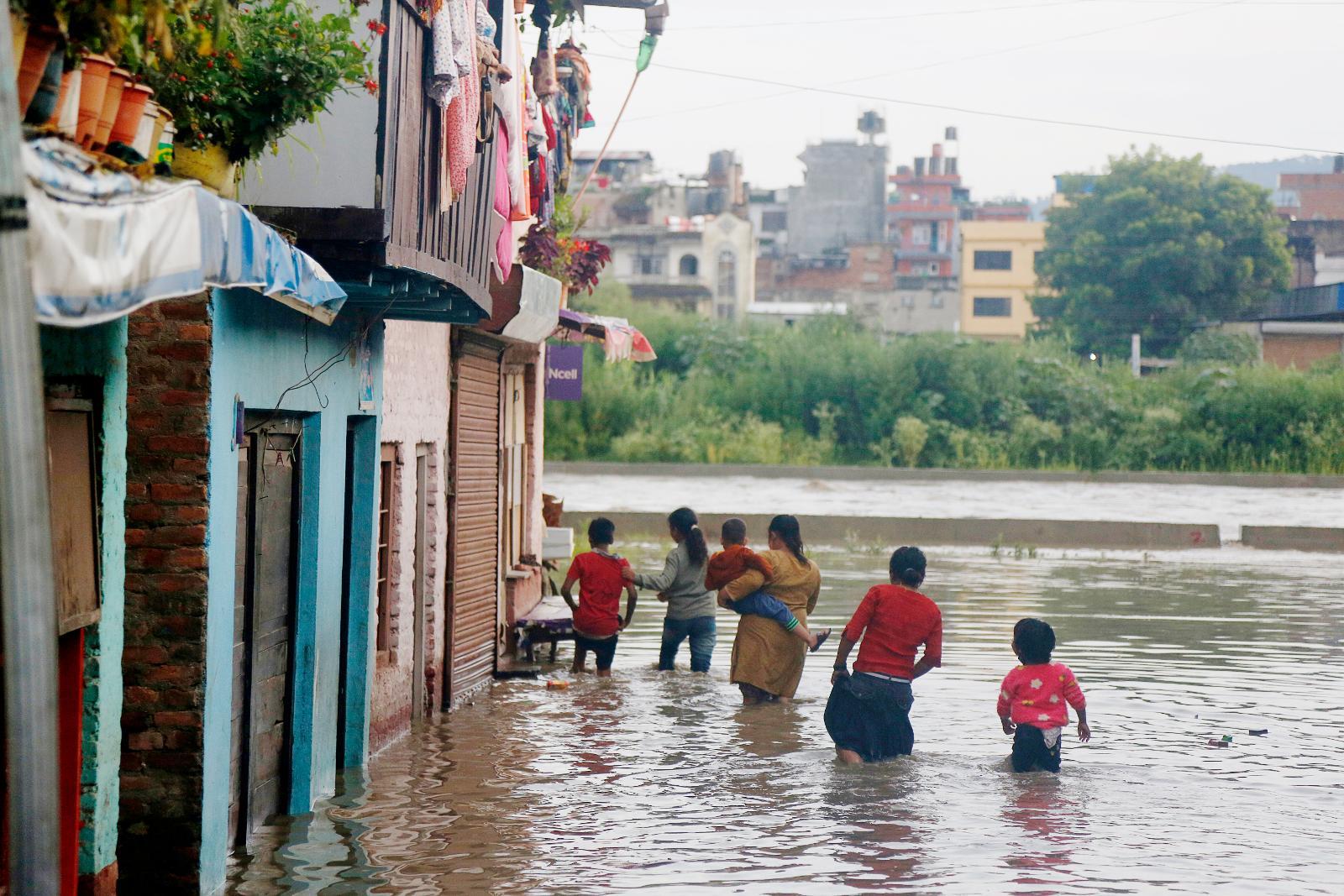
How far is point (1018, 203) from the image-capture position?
352 ft

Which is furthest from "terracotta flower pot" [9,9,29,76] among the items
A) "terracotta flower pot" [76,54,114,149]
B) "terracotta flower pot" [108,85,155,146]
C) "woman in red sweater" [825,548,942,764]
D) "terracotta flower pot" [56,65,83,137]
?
"woman in red sweater" [825,548,942,764]

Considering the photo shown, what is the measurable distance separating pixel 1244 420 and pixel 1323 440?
2.72 meters

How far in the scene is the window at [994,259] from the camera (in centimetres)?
8238

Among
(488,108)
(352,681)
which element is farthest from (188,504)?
(488,108)

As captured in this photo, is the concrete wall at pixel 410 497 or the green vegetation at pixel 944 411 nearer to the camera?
the concrete wall at pixel 410 497

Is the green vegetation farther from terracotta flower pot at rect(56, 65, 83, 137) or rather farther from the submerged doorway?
terracotta flower pot at rect(56, 65, 83, 137)

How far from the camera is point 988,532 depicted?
106 ft

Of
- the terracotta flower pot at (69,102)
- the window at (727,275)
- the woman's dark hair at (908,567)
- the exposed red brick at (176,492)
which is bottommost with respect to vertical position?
the woman's dark hair at (908,567)

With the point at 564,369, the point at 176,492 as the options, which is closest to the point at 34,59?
the point at 176,492

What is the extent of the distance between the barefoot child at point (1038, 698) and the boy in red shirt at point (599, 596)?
4887 mm

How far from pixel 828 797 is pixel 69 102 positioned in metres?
6.81

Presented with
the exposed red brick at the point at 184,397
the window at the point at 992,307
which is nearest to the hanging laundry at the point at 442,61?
the exposed red brick at the point at 184,397

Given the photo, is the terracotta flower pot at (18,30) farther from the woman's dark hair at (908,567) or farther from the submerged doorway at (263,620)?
the woman's dark hair at (908,567)

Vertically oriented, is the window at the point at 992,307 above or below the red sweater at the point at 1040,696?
above
